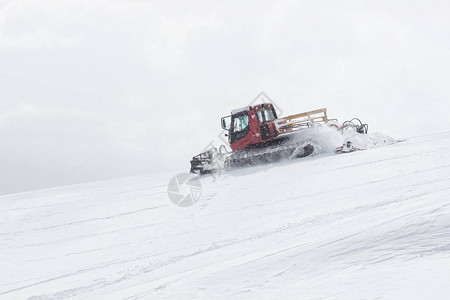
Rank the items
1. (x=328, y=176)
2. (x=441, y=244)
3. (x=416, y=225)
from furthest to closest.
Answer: (x=328, y=176) → (x=416, y=225) → (x=441, y=244)

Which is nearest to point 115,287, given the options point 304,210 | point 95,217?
point 304,210

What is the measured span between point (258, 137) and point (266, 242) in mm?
11146

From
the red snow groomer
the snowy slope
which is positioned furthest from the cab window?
the snowy slope

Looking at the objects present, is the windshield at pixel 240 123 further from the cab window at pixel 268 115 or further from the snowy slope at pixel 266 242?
the snowy slope at pixel 266 242

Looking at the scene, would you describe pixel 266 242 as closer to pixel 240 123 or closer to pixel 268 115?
pixel 240 123

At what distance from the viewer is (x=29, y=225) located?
988cm

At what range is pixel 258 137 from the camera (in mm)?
15961

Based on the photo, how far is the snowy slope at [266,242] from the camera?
326cm

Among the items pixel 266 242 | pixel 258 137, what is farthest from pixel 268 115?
pixel 266 242

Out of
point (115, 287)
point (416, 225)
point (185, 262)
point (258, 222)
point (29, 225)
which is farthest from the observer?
point (29, 225)

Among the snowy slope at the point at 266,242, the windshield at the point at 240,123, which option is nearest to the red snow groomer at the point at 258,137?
the windshield at the point at 240,123

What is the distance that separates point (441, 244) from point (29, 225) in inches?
392

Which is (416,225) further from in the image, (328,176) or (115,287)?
(328,176)

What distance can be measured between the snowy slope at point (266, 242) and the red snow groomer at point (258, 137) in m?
4.36
